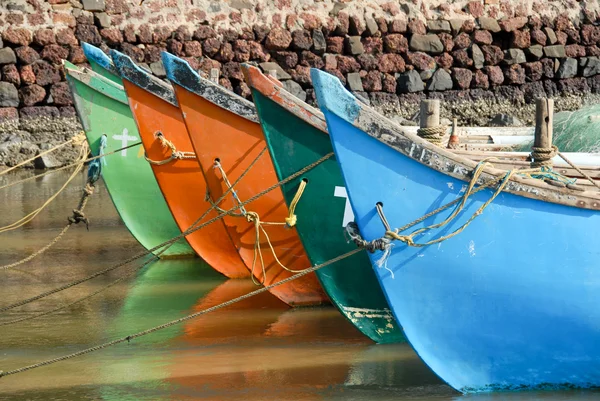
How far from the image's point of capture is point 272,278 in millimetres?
6711

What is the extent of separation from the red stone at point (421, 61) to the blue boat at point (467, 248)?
1136 cm

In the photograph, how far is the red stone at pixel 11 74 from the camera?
14.0 meters

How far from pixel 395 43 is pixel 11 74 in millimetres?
5347

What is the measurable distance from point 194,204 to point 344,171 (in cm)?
336

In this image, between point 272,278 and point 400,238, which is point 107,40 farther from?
point 400,238

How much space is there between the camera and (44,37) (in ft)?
46.3

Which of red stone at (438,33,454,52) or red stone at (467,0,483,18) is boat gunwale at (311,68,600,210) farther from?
red stone at (467,0,483,18)

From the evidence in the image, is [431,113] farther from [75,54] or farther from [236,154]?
[75,54]

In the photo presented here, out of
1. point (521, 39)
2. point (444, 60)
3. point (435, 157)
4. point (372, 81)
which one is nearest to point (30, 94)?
point (372, 81)

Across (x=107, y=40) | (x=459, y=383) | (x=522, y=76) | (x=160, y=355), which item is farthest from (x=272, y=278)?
(x=522, y=76)

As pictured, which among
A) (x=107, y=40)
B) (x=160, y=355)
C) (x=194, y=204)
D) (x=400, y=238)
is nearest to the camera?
(x=400, y=238)

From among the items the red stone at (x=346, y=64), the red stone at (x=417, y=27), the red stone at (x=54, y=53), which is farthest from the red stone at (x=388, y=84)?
the red stone at (x=54, y=53)

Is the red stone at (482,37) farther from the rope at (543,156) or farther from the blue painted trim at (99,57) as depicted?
the rope at (543,156)

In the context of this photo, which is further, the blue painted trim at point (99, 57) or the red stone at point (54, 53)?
the red stone at point (54, 53)
